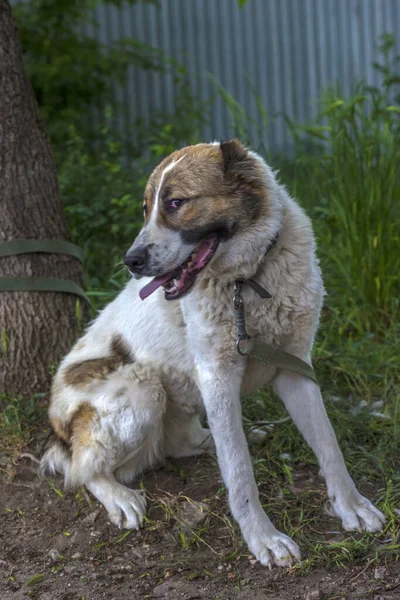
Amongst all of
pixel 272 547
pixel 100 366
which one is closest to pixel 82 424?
pixel 100 366

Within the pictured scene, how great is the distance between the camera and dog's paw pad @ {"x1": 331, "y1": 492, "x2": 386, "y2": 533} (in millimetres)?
3021

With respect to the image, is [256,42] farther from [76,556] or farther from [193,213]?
[76,556]

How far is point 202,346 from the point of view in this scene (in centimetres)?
304

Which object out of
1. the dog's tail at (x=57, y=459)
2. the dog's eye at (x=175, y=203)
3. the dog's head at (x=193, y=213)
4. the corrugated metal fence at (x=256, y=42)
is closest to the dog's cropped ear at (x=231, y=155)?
the dog's head at (x=193, y=213)

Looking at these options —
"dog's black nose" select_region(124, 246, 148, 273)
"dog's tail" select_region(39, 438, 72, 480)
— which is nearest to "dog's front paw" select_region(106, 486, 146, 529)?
"dog's tail" select_region(39, 438, 72, 480)

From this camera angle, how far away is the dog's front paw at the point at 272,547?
9.32 feet

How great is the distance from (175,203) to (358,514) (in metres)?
1.43

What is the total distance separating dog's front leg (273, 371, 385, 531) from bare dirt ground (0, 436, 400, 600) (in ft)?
0.36

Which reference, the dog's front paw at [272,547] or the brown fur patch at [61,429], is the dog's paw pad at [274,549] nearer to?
the dog's front paw at [272,547]

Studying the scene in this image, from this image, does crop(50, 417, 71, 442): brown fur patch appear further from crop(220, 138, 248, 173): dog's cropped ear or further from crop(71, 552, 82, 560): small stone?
crop(220, 138, 248, 173): dog's cropped ear

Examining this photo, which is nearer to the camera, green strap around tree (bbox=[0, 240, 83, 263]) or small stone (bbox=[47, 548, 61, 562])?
small stone (bbox=[47, 548, 61, 562])

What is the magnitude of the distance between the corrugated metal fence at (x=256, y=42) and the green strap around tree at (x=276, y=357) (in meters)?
6.55

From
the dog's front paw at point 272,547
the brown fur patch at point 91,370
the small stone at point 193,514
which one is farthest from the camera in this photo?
the brown fur patch at point 91,370

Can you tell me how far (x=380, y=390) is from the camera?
416cm
